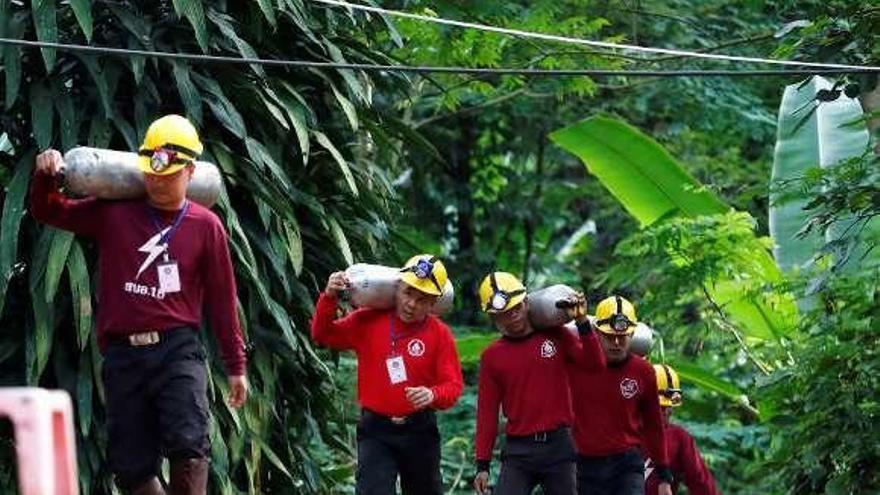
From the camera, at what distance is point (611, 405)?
1051 cm

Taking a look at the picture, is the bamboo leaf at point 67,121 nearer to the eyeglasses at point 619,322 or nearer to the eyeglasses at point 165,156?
the eyeglasses at point 165,156

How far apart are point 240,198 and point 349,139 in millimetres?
A: 1556

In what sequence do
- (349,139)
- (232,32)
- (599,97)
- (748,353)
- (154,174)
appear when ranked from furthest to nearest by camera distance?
1. (599,97)
2. (748,353)
3. (349,139)
4. (232,32)
5. (154,174)

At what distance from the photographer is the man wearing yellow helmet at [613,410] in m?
10.4

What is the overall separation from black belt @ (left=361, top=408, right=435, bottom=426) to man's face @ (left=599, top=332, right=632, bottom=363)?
1.61 metres

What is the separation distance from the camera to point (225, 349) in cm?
745

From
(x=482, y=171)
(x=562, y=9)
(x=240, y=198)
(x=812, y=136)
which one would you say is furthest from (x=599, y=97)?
(x=240, y=198)

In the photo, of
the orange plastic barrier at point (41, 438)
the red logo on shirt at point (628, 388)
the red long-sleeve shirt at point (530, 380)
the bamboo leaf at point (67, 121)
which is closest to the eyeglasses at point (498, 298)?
the red long-sleeve shirt at point (530, 380)

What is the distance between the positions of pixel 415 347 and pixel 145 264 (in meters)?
2.30

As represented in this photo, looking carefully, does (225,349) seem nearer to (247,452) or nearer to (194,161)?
(194,161)

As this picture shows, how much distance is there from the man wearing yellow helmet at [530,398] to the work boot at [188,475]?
2710 millimetres

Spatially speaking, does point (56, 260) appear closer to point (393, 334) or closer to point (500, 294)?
point (393, 334)

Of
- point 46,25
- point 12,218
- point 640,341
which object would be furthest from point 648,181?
point 12,218

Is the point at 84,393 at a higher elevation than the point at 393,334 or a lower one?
lower
